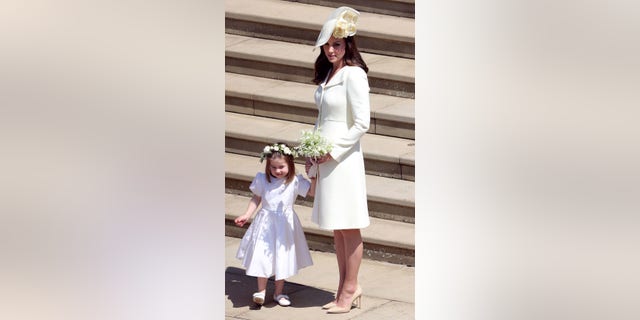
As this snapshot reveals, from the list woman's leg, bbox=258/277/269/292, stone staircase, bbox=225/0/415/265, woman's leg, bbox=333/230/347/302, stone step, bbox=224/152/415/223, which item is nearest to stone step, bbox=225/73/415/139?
stone staircase, bbox=225/0/415/265

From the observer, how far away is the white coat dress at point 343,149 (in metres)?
6.07

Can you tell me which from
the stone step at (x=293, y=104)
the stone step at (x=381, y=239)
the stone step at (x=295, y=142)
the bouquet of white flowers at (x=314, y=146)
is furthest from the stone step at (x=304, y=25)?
the bouquet of white flowers at (x=314, y=146)

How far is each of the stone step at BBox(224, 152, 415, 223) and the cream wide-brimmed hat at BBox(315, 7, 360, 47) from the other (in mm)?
1745

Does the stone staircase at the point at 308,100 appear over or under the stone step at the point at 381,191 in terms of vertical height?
over

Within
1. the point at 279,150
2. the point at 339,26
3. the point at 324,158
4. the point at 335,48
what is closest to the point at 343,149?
the point at 324,158

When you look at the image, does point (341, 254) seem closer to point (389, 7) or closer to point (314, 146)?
point (314, 146)

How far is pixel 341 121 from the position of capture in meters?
6.12

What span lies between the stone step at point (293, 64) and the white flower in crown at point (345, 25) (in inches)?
105

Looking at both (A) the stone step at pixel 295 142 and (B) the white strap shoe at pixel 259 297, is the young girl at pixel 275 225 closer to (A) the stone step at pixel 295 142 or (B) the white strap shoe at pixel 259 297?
(B) the white strap shoe at pixel 259 297

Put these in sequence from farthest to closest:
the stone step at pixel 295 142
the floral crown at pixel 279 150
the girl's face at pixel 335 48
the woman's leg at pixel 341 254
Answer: the stone step at pixel 295 142 < the woman's leg at pixel 341 254 < the floral crown at pixel 279 150 < the girl's face at pixel 335 48
